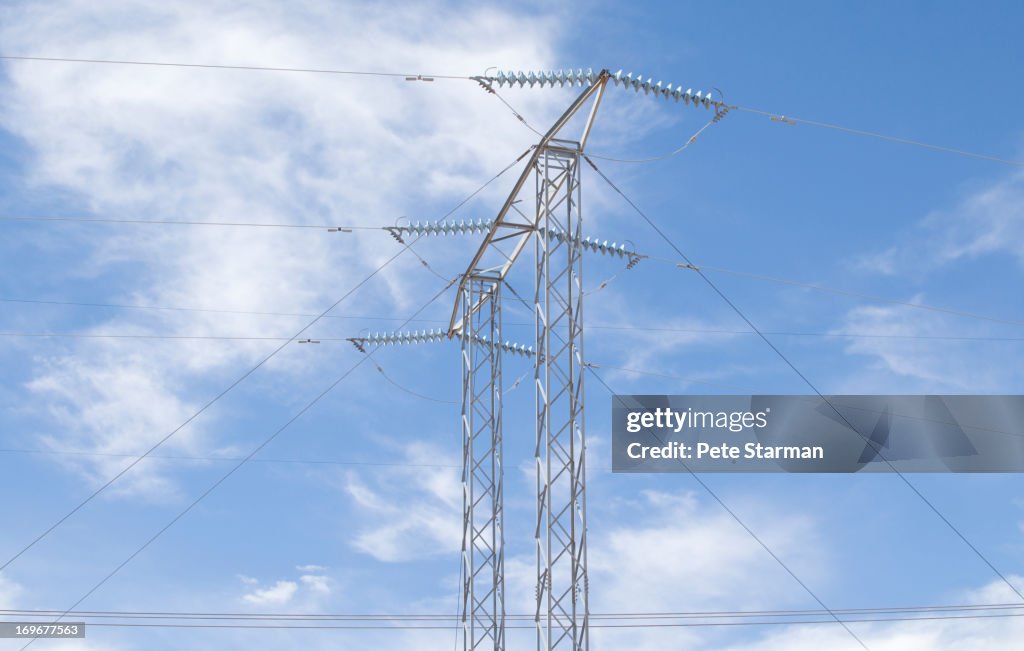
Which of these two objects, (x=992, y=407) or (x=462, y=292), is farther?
(x=992, y=407)

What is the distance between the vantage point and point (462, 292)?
23.4m

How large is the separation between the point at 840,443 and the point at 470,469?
8.36 m

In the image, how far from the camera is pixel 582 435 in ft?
58.5

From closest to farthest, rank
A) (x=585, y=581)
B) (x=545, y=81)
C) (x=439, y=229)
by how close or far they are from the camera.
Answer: (x=585, y=581), (x=545, y=81), (x=439, y=229)

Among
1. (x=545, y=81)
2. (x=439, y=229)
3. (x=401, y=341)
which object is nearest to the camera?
(x=545, y=81)

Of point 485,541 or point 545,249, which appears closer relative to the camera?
point 545,249

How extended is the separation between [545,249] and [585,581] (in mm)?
5188

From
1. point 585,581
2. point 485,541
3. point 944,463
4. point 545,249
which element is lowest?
point 585,581

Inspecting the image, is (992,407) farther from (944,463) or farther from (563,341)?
(563,341)

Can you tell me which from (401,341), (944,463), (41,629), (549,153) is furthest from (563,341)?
(41,629)

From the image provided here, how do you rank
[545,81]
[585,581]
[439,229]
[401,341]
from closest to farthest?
[585,581], [545,81], [439,229], [401,341]

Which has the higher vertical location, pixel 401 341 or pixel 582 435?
pixel 401 341

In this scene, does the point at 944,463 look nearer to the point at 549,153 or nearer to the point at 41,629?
the point at 549,153

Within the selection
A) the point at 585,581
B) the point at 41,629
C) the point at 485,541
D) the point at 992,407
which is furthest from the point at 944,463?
the point at 41,629
